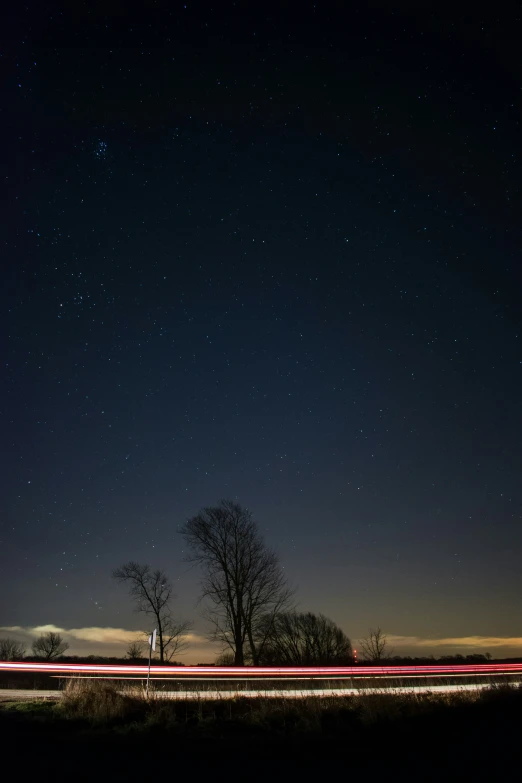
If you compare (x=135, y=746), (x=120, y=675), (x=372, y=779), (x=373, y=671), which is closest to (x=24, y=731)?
(x=135, y=746)

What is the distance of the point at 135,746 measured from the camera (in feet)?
35.1

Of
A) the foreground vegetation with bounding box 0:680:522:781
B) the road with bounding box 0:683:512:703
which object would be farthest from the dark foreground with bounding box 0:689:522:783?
the road with bounding box 0:683:512:703

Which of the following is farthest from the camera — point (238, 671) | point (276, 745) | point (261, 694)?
point (238, 671)

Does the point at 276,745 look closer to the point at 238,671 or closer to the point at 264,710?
the point at 264,710

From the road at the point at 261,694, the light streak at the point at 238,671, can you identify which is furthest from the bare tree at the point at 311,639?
the road at the point at 261,694

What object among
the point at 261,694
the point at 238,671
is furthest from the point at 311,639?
the point at 261,694

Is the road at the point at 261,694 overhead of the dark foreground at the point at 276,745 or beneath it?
beneath

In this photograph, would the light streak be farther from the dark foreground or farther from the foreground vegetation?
the dark foreground

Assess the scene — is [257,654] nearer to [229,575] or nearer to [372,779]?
[229,575]

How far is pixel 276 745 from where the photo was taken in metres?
10.7

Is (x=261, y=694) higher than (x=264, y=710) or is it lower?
lower

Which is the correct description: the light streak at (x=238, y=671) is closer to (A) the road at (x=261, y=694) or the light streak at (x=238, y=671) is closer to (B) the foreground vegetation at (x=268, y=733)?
(A) the road at (x=261, y=694)

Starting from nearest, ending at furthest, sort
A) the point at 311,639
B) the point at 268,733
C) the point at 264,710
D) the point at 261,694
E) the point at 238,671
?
the point at 268,733, the point at 264,710, the point at 261,694, the point at 238,671, the point at 311,639

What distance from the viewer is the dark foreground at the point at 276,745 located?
8781 millimetres
